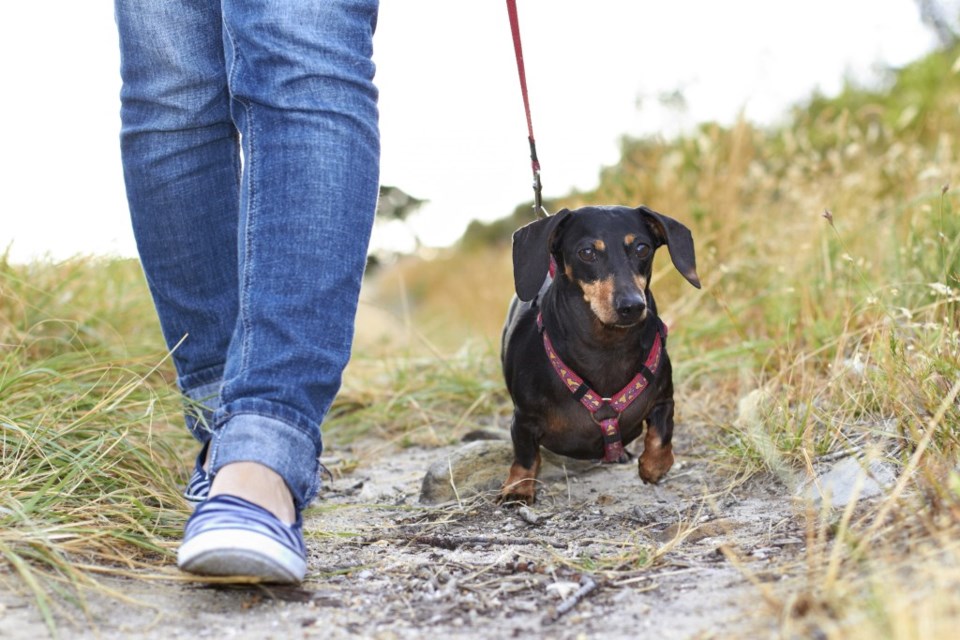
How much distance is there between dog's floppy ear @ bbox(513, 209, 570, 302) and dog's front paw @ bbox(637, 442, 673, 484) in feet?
1.65

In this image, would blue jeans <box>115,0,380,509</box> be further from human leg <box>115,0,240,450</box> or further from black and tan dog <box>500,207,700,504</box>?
black and tan dog <box>500,207,700,504</box>

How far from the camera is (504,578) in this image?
1695 millimetres

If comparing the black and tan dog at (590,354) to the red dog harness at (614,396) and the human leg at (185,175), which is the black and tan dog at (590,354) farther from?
the human leg at (185,175)

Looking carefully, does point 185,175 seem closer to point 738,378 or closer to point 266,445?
point 266,445

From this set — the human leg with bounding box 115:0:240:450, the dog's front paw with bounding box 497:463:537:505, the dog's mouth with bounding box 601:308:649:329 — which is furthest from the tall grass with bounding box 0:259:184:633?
the dog's mouth with bounding box 601:308:649:329

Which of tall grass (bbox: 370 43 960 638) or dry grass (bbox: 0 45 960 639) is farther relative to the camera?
dry grass (bbox: 0 45 960 639)

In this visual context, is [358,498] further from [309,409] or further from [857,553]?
[857,553]

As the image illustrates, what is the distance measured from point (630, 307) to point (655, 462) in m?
0.46

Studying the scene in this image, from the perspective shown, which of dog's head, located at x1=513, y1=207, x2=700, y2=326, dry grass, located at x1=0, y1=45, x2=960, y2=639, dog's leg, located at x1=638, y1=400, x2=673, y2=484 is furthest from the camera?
dog's leg, located at x1=638, y1=400, x2=673, y2=484

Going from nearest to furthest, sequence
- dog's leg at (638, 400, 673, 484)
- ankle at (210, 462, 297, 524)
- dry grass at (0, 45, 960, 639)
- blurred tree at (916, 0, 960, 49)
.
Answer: dry grass at (0, 45, 960, 639)
ankle at (210, 462, 297, 524)
dog's leg at (638, 400, 673, 484)
blurred tree at (916, 0, 960, 49)

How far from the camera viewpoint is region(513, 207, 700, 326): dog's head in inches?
90.1

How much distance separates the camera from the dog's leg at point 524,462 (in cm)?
241

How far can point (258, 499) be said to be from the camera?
1.57 metres

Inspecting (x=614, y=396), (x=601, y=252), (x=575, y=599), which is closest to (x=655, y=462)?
(x=614, y=396)
